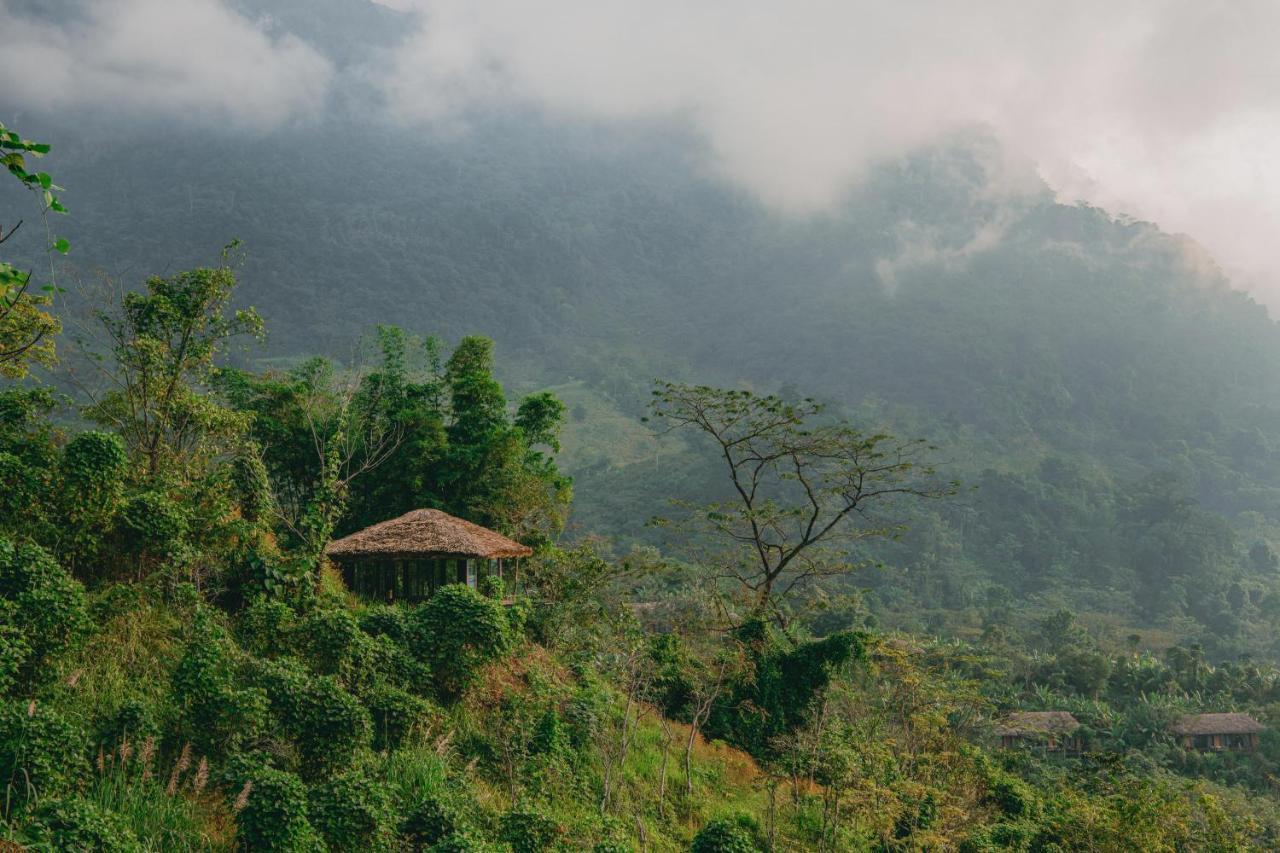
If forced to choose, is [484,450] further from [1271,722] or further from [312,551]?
[1271,722]

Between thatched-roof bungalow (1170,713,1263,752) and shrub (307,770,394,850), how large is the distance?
114 feet

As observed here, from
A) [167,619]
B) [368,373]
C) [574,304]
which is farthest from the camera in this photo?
[574,304]

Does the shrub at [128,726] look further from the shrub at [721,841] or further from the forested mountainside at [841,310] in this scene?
the forested mountainside at [841,310]

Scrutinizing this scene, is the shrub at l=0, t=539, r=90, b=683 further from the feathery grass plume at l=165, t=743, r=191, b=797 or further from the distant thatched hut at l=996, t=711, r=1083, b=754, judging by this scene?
the distant thatched hut at l=996, t=711, r=1083, b=754

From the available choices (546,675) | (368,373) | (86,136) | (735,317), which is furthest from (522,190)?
(546,675)

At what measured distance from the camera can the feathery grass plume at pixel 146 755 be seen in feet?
→ 21.5

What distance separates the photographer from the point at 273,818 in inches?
262

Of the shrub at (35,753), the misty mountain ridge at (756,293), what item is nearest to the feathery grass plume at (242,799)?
the shrub at (35,753)

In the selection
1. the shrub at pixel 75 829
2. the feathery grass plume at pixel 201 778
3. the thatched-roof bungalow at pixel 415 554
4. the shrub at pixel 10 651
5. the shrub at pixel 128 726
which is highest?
the thatched-roof bungalow at pixel 415 554

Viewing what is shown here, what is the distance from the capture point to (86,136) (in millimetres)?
152875

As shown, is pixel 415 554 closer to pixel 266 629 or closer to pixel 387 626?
pixel 387 626

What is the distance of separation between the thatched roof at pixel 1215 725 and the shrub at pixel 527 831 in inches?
1314

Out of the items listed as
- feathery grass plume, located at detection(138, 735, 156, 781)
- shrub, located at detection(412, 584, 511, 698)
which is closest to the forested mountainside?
shrub, located at detection(412, 584, 511, 698)

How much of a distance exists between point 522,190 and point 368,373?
5897 inches
